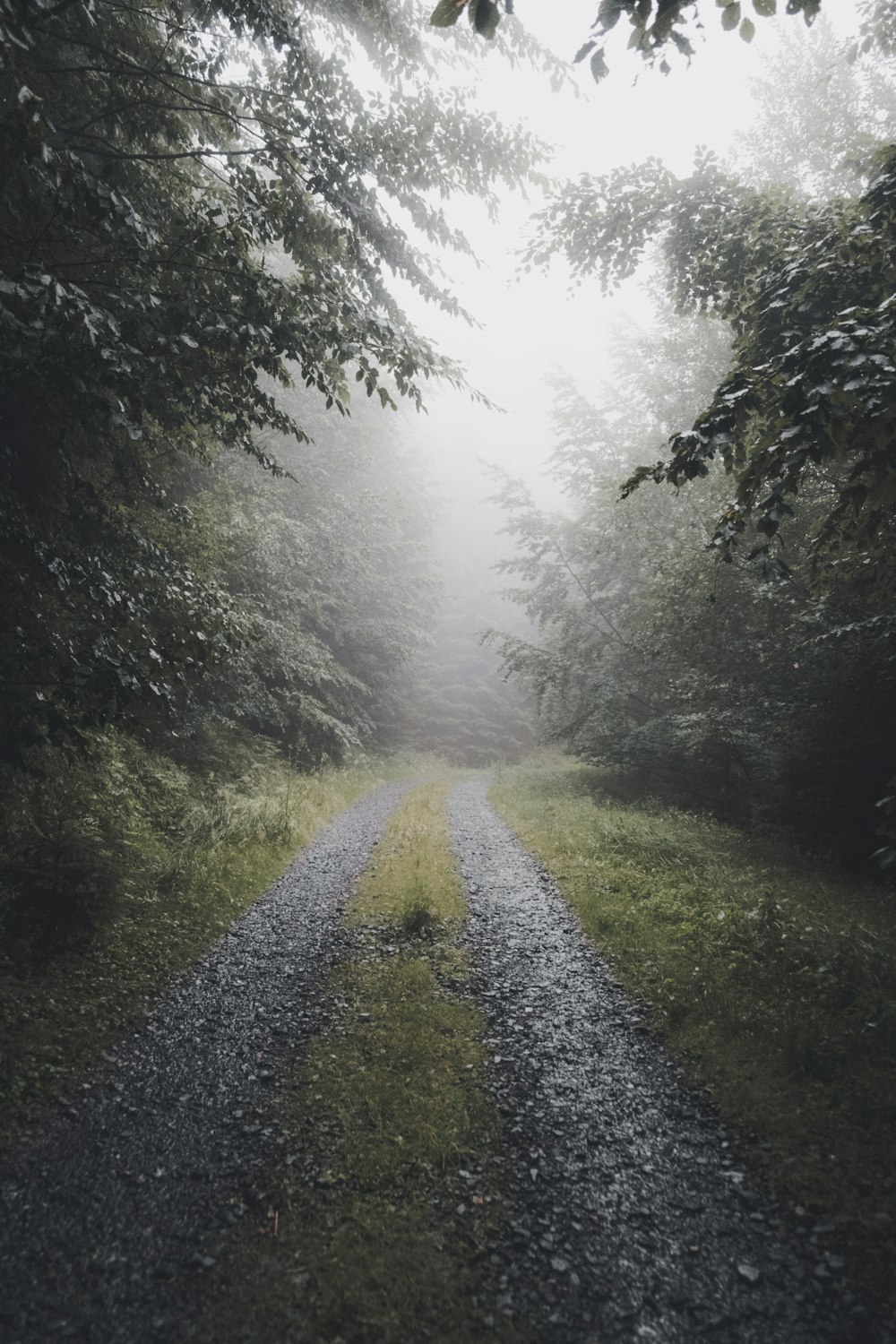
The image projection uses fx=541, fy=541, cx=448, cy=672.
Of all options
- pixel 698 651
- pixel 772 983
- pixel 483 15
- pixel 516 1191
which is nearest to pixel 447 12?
pixel 483 15

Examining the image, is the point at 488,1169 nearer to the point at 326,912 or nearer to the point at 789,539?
the point at 326,912

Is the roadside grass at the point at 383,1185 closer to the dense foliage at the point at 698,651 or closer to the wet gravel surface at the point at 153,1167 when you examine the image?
the wet gravel surface at the point at 153,1167

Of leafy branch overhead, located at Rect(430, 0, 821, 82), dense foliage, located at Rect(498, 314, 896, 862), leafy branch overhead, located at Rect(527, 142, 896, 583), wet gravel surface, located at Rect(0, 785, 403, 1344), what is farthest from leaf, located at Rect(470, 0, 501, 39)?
wet gravel surface, located at Rect(0, 785, 403, 1344)

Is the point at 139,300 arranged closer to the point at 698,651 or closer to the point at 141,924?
the point at 141,924

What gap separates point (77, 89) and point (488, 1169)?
963 cm

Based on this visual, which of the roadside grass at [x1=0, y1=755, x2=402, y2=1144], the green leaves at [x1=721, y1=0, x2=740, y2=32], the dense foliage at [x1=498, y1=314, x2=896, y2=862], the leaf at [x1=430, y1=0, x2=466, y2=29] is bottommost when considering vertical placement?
the roadside grass at [x1=0, y1=755, x2=402, y2=1144]

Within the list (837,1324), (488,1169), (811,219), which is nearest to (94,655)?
(488,1169)

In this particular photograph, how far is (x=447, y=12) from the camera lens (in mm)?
2764

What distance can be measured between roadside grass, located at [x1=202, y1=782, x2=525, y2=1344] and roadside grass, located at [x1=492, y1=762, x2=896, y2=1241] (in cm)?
173

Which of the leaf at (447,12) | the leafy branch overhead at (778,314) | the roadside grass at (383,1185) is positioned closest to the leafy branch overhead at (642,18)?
the leaf at (447,12)

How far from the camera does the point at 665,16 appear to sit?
115 inches

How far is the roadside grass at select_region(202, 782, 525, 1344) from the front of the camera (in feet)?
7.97

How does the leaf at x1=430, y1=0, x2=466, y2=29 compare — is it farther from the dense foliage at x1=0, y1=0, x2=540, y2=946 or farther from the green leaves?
the dense foliage at x1=0, y1=0, x2=540, y2=946

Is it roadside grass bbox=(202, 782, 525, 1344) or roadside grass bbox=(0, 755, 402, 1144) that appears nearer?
roadside grass bbox=(202, 782, 525, 1344)
